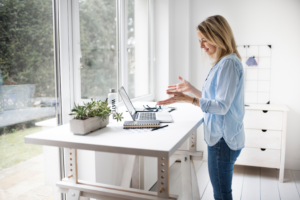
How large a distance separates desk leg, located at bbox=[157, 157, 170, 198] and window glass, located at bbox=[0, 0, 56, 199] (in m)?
0.75

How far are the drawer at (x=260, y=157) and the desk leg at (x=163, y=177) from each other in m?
2.01

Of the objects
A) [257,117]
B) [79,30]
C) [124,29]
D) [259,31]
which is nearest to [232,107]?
[79,30]

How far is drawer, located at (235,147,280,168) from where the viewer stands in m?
2.77

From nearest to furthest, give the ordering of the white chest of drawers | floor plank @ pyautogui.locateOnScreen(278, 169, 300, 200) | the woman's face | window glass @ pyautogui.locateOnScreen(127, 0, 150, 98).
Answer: the woman's face
floor plank @ pyautogui.locateOnScreen(278, 169, 300, 200)
window glass @ pyautogui.locateOnScreen(127, 0, 150, 98)
the white chest of drawers

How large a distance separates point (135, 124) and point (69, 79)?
607 mm

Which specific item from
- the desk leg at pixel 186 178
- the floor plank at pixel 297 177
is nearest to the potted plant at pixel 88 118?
the desk leg at pixel 186 178

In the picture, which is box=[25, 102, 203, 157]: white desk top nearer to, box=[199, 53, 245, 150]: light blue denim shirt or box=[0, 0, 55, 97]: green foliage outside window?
box=[199, 53, 245, 150]: light blue denim shirt

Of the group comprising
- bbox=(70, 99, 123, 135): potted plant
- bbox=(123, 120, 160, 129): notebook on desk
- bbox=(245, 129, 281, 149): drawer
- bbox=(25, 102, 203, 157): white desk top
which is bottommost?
bbox=(245, 129, 281, 149): drawer

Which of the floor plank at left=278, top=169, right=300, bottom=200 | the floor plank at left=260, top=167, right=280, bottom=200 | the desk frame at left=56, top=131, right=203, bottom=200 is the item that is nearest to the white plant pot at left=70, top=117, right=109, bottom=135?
the desk frame at left=56, top=131, right=203, bottom=200

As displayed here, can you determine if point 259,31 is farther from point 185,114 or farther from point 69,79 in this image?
point 69,79

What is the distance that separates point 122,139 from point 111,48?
126 centimetres

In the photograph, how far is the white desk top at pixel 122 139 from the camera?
100 centimetres

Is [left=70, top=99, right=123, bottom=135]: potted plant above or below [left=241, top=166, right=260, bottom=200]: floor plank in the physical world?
above

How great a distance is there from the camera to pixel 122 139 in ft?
3.69
